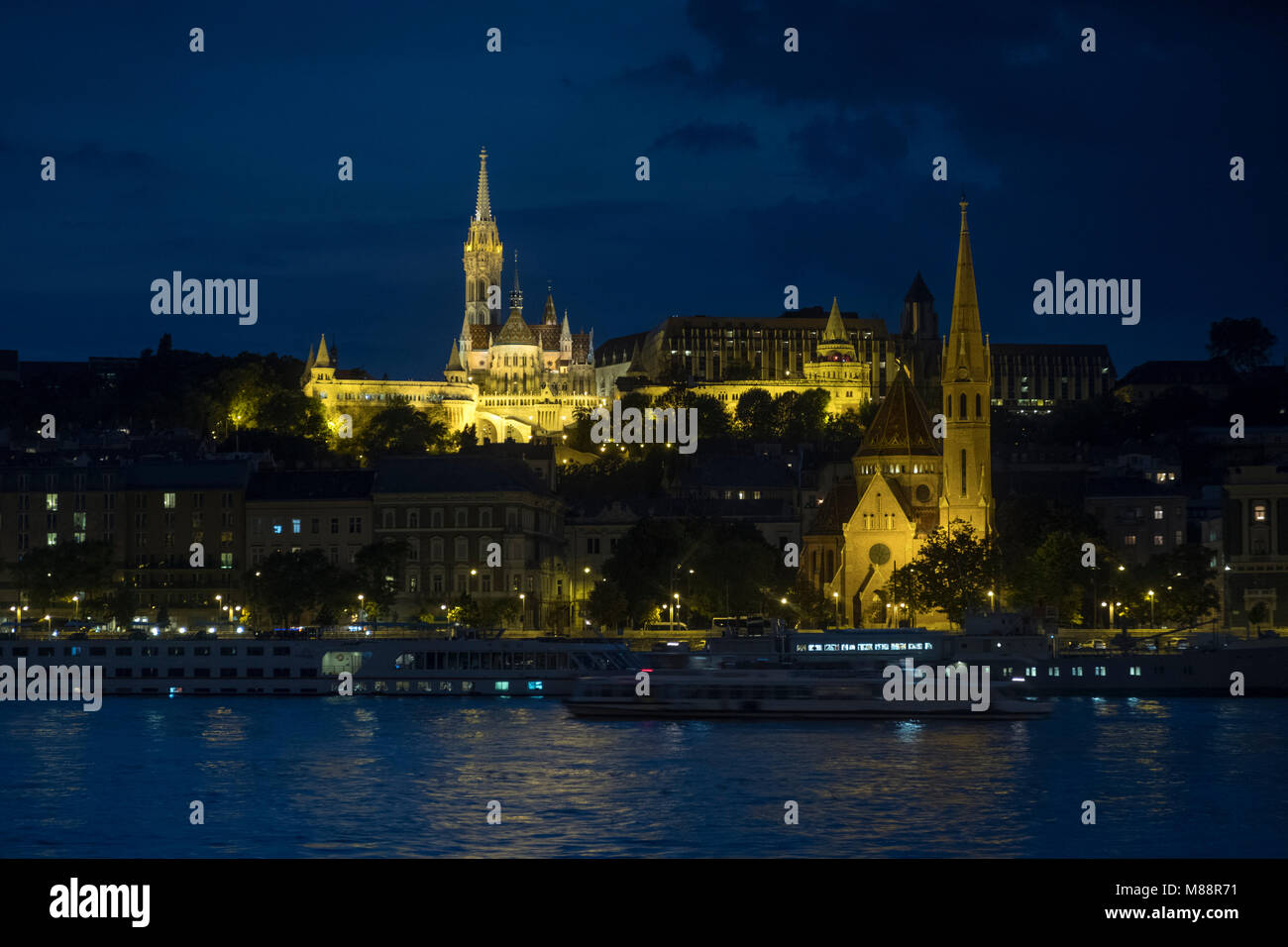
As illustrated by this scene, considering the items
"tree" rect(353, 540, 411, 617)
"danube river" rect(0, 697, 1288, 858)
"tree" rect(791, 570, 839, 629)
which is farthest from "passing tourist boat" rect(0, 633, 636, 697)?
"tree" rect(791, 570, 839, 629)

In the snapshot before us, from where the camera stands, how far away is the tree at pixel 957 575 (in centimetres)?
10694

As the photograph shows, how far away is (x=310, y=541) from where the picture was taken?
413ft

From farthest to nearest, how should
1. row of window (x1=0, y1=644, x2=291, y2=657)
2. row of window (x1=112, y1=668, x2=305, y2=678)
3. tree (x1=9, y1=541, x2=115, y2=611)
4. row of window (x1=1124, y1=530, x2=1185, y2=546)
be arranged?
row of window (x1=1124, y1=530, x2=1185, y2=546) < tree (x1=9, y1=541, x2=115, y2=611) < row of window (x1=0, y1=644, x2=291, y2=657) < row of window (x1=112, y1=668, x2=305, y2=678)

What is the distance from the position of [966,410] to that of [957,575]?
26085mm

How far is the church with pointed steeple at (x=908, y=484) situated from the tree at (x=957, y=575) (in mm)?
9959

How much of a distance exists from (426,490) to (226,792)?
7236 centimetres

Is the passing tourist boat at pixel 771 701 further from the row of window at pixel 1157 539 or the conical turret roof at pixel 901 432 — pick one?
the row of window at pixel 1157 539

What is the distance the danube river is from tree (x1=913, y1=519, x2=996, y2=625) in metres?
29.4

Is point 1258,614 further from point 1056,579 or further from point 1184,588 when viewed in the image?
point 1056,579

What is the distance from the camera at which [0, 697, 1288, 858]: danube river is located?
4344 cm

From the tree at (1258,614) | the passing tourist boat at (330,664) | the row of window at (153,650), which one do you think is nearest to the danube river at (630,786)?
the passing tourist boat at (330,664)

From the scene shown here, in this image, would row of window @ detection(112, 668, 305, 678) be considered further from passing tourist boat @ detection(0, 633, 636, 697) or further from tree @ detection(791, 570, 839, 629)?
tree @ detection(791, 570, 839, 629)
